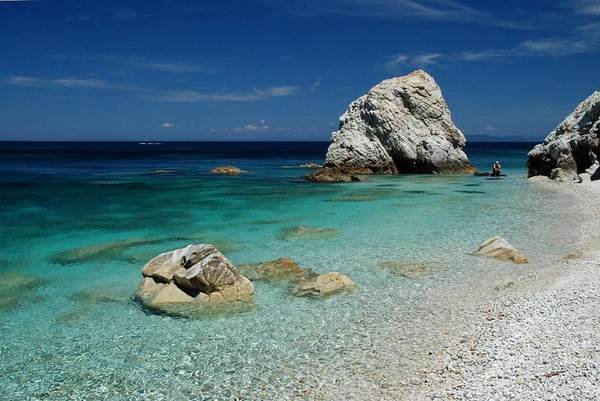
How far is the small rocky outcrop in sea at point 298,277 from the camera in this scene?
1472 cm

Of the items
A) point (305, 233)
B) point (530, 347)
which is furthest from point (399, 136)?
point (530, 347)

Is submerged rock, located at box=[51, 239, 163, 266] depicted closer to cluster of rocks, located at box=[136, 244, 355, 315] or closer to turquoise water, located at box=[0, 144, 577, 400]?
turquoise water, located at box=[0, 144, 577, 400]

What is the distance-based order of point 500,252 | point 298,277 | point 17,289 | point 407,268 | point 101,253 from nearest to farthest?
point 17,289
point 298,277
point 407,268
point 500,252
point 101,253

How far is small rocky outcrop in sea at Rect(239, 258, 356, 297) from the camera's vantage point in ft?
48.3

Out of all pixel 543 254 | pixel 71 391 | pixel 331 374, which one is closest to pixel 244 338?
pixel 331 374

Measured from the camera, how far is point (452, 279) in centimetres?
1573

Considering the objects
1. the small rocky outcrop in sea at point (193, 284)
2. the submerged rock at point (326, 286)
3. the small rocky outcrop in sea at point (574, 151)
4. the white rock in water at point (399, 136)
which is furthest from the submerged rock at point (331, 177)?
the small rocky outcrop in sea at point (193, 284)

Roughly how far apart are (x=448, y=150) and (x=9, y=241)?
46736 mm

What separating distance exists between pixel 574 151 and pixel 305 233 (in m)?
32.8

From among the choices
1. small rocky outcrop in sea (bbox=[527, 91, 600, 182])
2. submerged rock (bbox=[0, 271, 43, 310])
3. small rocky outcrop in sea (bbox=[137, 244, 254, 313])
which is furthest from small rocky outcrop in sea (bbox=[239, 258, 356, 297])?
small rocky outcrop in sea (bbox=[527, 91, 600, 182])

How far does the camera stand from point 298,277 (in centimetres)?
1619

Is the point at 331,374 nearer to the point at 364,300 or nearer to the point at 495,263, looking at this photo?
the point at 364,300

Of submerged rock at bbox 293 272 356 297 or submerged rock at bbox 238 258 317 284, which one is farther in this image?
submerged rock at bbox 238 258 317 284

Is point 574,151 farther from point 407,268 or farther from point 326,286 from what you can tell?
point 326,286
